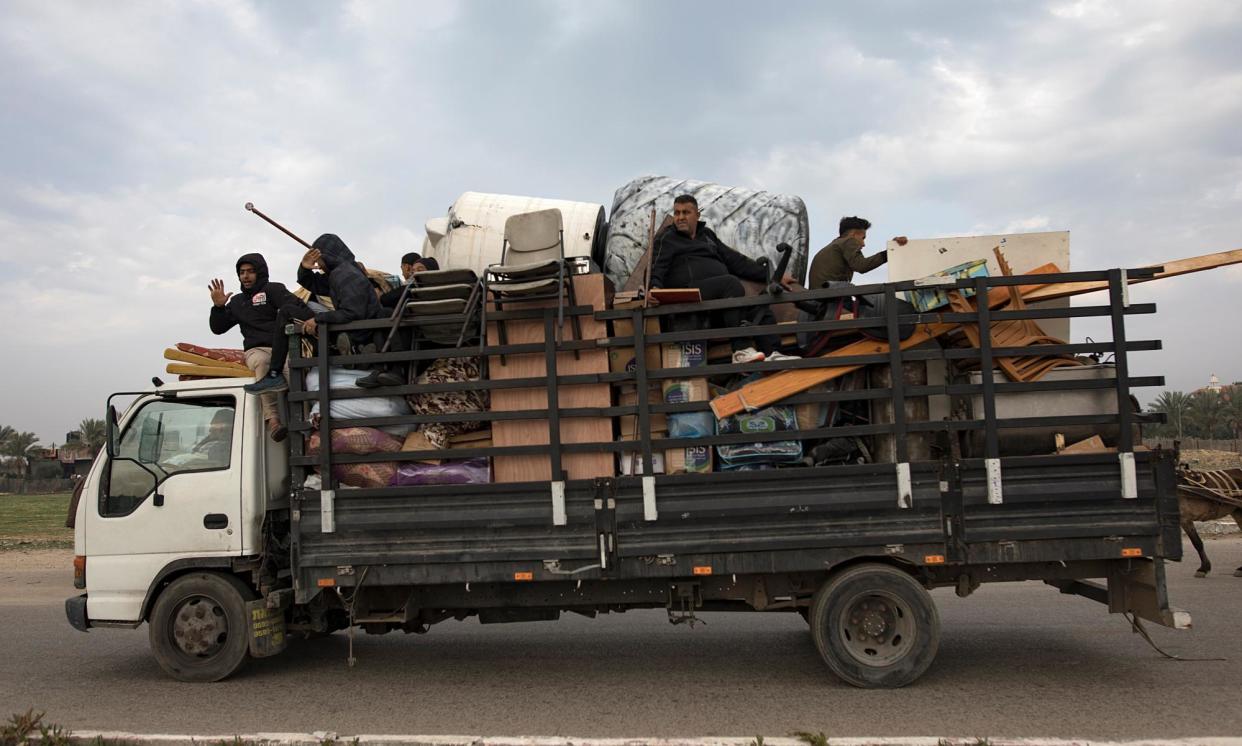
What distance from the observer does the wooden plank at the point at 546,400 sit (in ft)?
17.5

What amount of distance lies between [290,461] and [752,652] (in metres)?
3.66

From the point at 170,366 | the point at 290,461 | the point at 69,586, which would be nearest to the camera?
the point at 290,461

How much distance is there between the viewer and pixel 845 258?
6754 millimetres

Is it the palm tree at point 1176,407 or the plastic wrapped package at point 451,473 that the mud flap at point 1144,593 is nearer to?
the plastic wrapped package at point 451,473

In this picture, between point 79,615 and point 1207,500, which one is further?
point 1207,500

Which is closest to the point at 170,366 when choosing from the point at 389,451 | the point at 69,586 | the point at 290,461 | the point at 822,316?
the point at 290,461

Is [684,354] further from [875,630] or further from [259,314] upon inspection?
[259,314]

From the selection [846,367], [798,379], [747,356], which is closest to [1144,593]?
[846,367]

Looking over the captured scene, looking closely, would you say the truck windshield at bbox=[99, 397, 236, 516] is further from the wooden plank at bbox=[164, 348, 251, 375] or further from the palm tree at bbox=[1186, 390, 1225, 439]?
the palm tree at bbox=[1186, 390, 1225, 439]

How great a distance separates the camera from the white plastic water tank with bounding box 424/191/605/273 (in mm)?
6832

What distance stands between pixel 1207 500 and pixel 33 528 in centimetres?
2500

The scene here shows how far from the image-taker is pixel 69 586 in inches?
445

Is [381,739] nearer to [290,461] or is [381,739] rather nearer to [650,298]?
[290,461]

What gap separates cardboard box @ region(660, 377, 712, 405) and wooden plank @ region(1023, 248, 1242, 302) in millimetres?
2127
